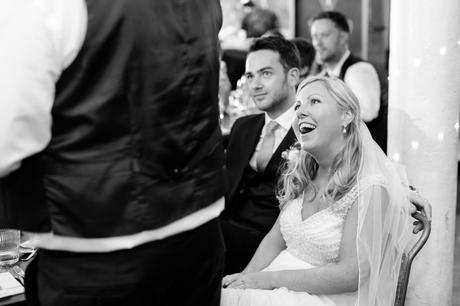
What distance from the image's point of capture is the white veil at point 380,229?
197 cm

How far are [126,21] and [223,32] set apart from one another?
302 inches

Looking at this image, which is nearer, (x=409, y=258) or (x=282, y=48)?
(x=409, y=258)

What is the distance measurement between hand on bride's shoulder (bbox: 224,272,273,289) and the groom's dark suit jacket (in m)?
0.68

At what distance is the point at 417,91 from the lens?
2.51 m

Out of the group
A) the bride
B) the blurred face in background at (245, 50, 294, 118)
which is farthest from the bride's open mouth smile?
the blurred face in background at (245, 50, 294, 118)

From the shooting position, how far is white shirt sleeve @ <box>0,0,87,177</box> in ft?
3.43

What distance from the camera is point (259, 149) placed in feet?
9.97

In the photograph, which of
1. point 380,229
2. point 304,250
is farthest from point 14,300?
point 380,229

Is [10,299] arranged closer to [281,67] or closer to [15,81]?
[15,81]

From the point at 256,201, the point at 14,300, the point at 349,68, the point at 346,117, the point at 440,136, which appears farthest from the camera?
the point at 349,68

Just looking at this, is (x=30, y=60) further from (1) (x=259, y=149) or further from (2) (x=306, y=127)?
(1) (x=259, y=149)

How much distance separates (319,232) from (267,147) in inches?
38.8

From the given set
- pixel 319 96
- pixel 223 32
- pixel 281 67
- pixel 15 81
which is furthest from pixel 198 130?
pixel 223 32

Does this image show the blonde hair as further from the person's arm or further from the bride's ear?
the person's arm
